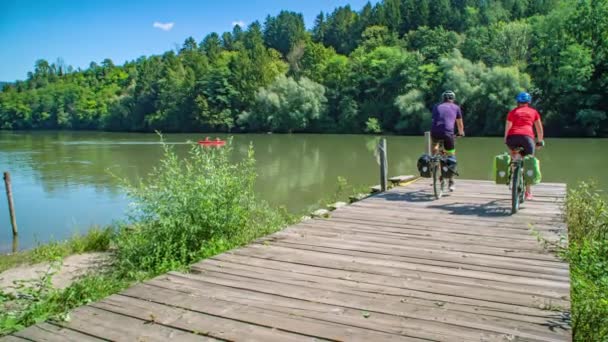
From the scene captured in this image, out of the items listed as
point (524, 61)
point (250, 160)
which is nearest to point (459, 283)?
point (250, 160)

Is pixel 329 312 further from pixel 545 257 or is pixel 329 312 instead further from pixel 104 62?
pixel 104 62

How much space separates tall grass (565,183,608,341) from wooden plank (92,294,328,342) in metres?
1.88

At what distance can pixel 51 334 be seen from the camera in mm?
3086

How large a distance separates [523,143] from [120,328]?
5.54 meters

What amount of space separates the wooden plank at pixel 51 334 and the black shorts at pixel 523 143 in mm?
5666

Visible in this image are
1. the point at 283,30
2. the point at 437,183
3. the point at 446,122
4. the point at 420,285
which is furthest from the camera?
the point at 283,30

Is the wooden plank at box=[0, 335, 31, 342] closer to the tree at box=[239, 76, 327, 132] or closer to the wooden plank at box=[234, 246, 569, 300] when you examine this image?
the wooden plank at box=[234, 246, 569, 300]

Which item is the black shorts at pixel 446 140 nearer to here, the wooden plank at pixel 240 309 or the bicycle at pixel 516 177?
the bicycle at pixel 516 177

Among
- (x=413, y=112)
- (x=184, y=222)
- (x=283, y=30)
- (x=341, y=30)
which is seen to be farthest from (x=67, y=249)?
(x=283, y=30)

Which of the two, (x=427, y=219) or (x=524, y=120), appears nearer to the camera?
(x=427, y=219)

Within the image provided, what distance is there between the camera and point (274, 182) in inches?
797

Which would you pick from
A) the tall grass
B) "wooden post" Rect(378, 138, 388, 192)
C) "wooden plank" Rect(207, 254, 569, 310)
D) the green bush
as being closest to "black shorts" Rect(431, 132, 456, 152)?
"wooden post" Rect(378, 138, 388, 192)

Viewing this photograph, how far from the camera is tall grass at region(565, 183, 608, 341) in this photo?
129 inches

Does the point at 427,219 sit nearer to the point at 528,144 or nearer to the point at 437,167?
the point at 437,167
